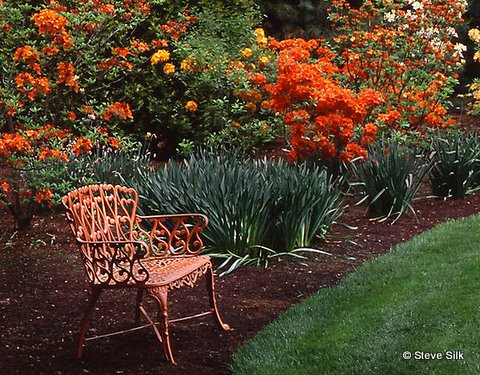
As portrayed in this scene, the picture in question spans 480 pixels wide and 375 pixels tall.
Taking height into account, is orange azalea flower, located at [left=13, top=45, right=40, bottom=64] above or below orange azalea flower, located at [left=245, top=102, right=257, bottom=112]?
above

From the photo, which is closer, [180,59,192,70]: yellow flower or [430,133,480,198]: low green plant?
[430,133,480,198]: low green plant

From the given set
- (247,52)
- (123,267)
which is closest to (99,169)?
(247,52)

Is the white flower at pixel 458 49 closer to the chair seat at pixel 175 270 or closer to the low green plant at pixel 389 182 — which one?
the low green plant at pixel 389 182

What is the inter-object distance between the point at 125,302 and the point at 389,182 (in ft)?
11.0

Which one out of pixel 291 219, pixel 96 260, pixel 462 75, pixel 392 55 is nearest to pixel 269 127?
pixel 392 55

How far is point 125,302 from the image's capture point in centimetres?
572

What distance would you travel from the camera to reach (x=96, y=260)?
454 centimetres

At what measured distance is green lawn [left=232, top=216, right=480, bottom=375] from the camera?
13.5 ft

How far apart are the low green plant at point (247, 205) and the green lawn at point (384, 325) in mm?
920

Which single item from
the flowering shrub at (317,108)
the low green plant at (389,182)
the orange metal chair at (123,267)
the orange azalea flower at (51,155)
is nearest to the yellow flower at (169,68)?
the flowering shrub at (317,108)

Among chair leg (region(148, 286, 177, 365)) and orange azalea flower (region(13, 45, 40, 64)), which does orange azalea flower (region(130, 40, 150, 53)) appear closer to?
orange azalea flower (region(13, 45, 40, 64))

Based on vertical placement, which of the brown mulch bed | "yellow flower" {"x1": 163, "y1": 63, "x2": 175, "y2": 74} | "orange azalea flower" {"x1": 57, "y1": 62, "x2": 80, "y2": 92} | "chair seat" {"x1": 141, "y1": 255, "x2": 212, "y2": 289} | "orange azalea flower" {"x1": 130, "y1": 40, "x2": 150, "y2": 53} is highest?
"orange azalea flower" {"x1": 130, "y1": 40, "x2": 150, "y2": 53}

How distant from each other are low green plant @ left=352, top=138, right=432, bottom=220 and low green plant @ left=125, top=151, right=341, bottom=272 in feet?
3.21

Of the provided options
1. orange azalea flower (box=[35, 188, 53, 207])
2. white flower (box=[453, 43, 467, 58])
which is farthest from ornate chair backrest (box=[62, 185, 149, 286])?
white flower (box=[453, 43, 467, 58])
